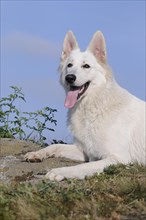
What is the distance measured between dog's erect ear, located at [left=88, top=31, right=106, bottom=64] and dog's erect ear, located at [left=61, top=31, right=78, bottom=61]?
31 centimetres

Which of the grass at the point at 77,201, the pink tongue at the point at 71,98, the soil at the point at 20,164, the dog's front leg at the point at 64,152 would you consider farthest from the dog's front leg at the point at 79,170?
the pink tongue at the point at 71,98

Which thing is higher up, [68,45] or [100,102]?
[68,45]

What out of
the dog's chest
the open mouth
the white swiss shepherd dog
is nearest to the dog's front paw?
the white swiss shepherd dog

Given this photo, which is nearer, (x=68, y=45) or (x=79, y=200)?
(x=79, y=200)

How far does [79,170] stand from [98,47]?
6.96ft

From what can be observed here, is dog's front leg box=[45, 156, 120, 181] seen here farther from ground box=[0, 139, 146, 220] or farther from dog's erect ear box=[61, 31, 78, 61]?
dog's erect ear box=[61, 31, 78, 61]

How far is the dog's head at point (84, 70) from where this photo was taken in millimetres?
6480

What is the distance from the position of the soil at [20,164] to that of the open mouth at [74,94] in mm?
774

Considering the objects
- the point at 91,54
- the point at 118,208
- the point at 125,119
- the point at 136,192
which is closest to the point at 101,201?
the point at 118,208

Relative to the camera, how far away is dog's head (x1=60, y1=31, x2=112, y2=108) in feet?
21.3

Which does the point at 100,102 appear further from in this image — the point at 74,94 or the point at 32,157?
the point at 32,157

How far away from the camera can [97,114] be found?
642cm

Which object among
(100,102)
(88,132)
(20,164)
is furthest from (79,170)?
(100,102)

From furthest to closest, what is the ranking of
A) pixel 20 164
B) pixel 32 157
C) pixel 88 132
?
pixel 88 132 < pixel 32 157 < pixel 20 164
